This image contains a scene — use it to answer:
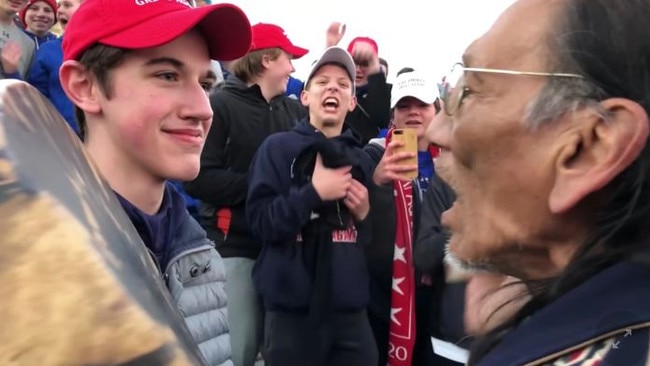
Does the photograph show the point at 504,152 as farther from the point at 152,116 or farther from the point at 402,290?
the point at 402,290

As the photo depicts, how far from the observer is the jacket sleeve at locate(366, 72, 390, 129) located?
15.4ft

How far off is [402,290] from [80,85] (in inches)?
90.5

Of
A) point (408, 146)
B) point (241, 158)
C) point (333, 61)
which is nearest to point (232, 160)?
point (241, 158)

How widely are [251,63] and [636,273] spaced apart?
3.36 m

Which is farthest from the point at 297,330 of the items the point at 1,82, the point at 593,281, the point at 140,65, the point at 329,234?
the point at 1,82

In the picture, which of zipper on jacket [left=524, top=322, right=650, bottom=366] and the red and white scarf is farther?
the red and white scarf

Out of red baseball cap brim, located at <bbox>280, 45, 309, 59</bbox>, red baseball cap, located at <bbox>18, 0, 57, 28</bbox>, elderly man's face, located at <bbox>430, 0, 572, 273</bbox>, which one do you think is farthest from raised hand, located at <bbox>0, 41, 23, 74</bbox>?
elderly man's face, located at <bbox>430, 0, 572, 273</bbox>

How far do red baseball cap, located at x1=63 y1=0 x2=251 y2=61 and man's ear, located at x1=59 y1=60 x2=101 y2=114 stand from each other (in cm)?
3

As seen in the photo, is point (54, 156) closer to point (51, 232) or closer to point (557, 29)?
point (51, 232)

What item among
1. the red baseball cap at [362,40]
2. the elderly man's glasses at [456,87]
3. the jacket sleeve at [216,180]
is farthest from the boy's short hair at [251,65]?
the elderly man's glasses at [456,87]

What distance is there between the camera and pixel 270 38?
4.15 meters

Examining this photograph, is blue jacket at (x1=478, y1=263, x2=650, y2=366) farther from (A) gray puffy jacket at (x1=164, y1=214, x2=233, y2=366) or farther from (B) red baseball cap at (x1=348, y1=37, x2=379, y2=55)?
(B) red baseball cap at (x1=348, y1=37, x2=379, y2=55)

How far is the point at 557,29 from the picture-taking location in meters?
1.04

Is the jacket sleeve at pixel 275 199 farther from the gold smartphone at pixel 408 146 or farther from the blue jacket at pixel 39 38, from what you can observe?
the blue jacket at pixel 39 38
